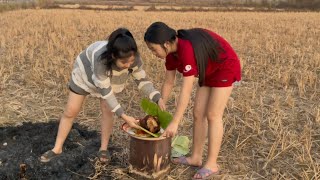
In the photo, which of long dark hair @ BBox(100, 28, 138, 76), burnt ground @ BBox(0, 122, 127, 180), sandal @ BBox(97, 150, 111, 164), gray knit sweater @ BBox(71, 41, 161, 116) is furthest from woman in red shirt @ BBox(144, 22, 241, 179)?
burnt ground @ BBox(0, 122, 127, 180)

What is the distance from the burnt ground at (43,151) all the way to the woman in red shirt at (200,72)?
0.88 metres

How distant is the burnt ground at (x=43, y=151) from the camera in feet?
11.8

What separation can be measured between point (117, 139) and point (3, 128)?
4.57 feet

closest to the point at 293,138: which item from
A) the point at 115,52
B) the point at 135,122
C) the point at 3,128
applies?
the point at 135,122

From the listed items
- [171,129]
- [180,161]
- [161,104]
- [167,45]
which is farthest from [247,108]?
[167,45]

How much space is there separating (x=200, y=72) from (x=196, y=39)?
28 cm

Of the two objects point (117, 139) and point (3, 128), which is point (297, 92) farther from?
point (3, 128)

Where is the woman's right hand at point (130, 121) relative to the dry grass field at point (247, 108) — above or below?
above

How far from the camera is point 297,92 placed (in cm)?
615

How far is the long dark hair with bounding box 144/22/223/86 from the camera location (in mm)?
3100

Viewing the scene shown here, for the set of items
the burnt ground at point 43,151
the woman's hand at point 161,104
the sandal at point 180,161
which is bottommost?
the sandal at point 180,161

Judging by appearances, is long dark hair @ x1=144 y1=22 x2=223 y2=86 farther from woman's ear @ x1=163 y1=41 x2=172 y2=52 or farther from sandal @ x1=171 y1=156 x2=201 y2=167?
sandal @ x1=171 y1=156 x2=201 y2=167

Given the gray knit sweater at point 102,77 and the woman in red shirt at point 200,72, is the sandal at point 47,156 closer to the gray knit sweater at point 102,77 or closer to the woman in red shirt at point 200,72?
the gray knit sweater at point 102,77

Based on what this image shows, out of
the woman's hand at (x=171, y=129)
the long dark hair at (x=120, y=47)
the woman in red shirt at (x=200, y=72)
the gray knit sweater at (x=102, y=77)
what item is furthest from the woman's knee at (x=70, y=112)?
the woman's hand at (x=171, y=129)
